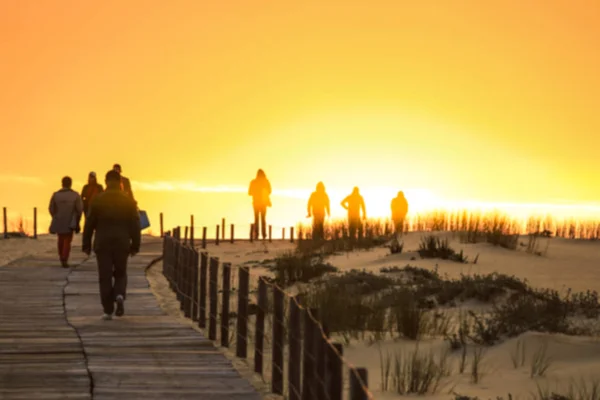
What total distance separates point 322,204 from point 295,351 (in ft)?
87.1

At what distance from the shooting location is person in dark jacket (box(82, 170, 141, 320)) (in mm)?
16531

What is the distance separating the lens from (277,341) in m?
12.3

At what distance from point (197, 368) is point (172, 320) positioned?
4757 mm

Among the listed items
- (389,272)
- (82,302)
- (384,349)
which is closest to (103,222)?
(82,302)


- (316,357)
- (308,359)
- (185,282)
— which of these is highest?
(316,357)

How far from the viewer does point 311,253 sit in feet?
102

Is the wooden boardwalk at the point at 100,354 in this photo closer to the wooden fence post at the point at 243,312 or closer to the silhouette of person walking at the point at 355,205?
the wooden fence post at the point at 243,312

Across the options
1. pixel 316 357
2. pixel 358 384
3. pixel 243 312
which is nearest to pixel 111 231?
pixel 243 312

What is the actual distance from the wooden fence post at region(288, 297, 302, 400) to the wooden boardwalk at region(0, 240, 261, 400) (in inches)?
15.8

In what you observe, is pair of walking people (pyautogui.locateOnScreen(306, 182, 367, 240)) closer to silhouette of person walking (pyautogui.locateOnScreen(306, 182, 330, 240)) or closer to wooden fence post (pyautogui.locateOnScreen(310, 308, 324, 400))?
silhouette of person walking (pyautogui.locateOnScreen(306, 182, 330, 240))

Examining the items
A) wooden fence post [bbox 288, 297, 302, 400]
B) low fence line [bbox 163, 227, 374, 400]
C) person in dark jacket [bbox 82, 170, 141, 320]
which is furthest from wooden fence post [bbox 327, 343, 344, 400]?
person in dark jacket [bbox 82, 170, 141, 320]

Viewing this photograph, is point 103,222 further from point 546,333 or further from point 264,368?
point 546,333

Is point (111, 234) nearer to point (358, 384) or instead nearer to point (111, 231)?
point (111, 231)

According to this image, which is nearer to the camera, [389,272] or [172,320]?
[172,320]
